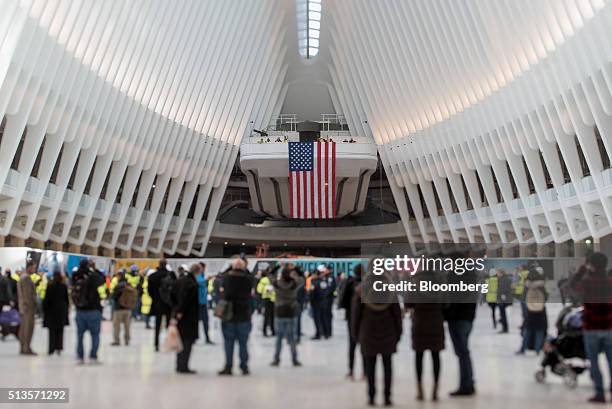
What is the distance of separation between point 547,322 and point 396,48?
1121 inches

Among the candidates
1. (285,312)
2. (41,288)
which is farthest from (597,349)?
A: (41,288)

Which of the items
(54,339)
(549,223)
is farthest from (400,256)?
(549,223)

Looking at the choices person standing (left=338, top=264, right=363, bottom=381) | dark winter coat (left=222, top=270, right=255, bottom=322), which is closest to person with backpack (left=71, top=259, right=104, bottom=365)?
dark winter coat (left=222, top=270, right=255, bottom=322)

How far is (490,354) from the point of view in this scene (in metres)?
7.95

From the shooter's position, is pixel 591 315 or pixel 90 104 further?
pixel 90 104

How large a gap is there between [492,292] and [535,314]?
73cm

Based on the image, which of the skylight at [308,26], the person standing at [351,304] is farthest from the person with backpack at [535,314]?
the skylight at [308,26]

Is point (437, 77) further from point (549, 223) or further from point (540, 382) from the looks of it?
point (540, 382)

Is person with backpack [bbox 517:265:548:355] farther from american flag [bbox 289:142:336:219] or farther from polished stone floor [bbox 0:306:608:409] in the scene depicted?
american flag [bbox 289:142:336:219]

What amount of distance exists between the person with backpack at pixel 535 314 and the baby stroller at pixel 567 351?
22 cm

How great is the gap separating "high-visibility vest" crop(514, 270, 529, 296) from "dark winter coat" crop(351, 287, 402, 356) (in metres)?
1.87

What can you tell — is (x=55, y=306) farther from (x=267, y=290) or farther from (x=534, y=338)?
(x=534, y=338)

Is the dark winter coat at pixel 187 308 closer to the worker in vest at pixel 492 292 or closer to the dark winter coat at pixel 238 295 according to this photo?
the dark winter coat at pixel 238 295

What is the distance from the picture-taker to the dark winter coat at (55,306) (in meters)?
9.47
